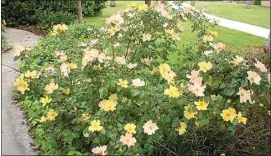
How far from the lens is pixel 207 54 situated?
3.62 metres

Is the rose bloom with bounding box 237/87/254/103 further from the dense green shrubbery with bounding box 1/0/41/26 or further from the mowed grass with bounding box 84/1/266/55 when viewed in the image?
the dense green shrubbery with bounding box 1/0/41/26

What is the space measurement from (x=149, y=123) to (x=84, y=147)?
539 millimetres

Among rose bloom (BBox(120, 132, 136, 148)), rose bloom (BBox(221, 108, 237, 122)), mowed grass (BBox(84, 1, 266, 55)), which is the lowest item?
mowed grass (BBox(84, 1, 266, 55))

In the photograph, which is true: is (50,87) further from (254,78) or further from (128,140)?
(254,78)

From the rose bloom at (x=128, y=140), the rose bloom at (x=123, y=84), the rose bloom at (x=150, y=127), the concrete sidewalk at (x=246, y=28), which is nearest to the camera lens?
the rose bloom at (x=128, y=140)

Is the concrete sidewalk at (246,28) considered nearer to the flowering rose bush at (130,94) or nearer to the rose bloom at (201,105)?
the flowering rose bush at (130,94)

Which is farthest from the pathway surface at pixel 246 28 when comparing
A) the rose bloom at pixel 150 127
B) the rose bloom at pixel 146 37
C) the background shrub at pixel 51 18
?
the rose bloom at pixel 150 127

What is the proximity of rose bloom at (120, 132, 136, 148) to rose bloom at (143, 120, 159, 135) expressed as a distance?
0.16m

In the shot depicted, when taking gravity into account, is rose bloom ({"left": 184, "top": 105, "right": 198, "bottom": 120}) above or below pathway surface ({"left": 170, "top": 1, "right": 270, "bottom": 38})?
above

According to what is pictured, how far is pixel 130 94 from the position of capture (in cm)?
303

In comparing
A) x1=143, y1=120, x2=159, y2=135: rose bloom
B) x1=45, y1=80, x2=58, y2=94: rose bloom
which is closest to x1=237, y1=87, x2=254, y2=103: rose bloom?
x1=143, y1=120, x2=159, y2=135: rose bloom

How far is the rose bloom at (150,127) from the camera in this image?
9.36 feet

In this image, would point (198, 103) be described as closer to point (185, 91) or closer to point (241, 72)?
point (185, 91)

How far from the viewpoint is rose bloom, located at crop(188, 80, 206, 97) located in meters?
2.88
